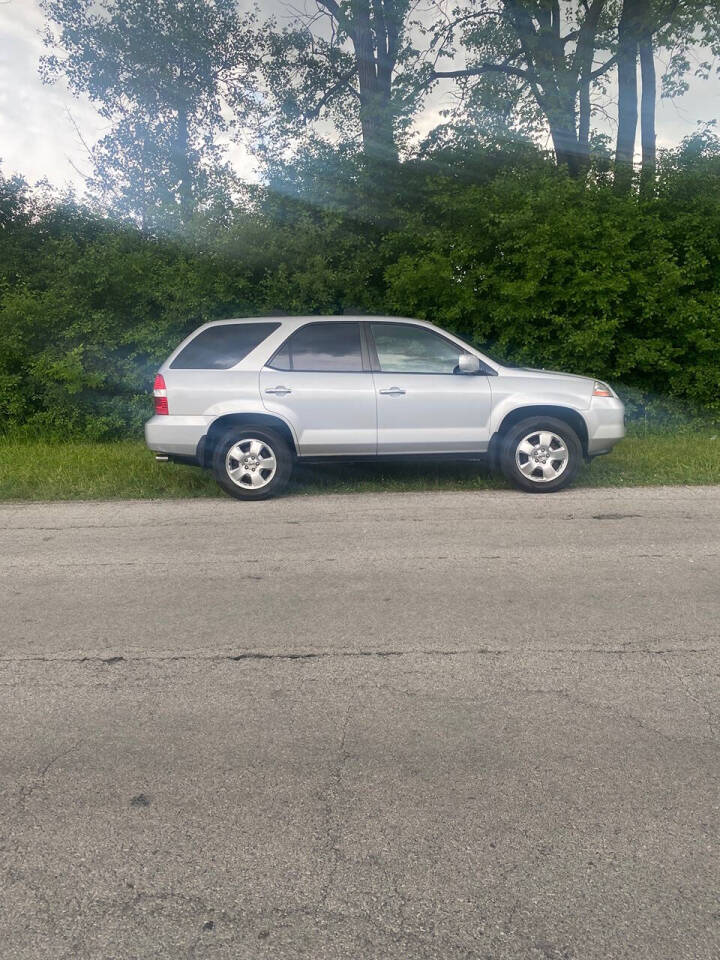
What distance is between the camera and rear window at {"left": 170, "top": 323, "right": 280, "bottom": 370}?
922 cm

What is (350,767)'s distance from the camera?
3377mm

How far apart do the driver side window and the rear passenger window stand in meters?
0.25

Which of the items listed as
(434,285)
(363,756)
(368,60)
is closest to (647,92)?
(368,60)

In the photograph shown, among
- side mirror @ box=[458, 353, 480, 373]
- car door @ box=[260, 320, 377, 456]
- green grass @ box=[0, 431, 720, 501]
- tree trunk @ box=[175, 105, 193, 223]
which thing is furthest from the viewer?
tree trunk @ box=[175, 105, 193, 223]

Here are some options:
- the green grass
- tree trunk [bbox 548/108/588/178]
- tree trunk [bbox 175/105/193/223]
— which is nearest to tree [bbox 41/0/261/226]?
tree trunk [bbox 175/105/193/223]

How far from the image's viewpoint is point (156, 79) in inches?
1126

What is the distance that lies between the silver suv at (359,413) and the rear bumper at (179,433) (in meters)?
0.01

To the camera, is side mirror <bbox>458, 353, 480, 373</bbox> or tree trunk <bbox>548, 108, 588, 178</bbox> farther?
tree trunk <bbox>548, 108, 588, 178</bbox>

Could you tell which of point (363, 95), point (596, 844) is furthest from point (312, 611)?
point (363, 95)

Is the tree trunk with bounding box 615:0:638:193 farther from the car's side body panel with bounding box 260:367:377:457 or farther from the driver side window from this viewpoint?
the car's side body panel with bounding box 260:367:377:457

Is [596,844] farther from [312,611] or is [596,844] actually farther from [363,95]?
[363,95]

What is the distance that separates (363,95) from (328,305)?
1195 cm

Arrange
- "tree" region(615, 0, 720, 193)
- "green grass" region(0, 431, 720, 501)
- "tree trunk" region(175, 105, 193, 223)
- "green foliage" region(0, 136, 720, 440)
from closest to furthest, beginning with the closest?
"green grass" region(0, 431, 720, 501) < "green foliage" region(0, 136, 720, 440) < "tree" region(615, 0, 720, 193) < "tree trunk" region(175, 105, 193, 223)

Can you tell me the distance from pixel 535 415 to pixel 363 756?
6.23 meters
